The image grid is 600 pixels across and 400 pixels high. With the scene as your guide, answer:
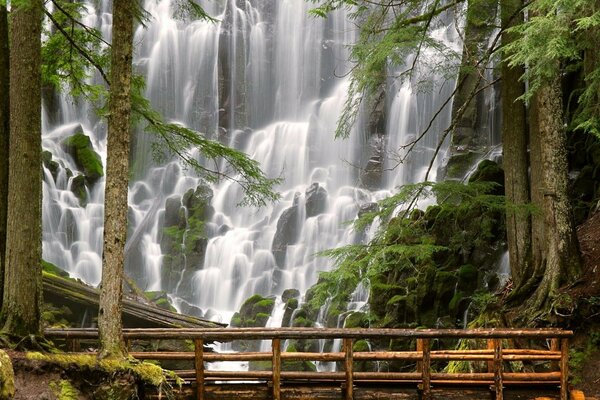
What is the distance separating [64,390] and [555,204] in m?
7.62

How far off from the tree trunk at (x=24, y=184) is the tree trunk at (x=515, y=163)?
297 inches

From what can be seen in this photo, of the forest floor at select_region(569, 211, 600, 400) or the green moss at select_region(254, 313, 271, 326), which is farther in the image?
the green moss at select_region(254, 313, 271, 326)

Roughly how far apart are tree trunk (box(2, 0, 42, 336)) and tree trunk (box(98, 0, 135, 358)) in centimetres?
113

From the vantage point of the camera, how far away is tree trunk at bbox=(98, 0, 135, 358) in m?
7.49

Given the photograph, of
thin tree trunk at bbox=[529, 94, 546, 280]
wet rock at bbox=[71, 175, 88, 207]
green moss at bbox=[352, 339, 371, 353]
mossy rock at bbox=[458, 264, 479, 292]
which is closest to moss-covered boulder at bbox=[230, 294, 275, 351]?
green moss at bbox=[352, 339, 371, 353]

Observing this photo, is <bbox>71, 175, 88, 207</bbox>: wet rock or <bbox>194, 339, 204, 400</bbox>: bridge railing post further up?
<bbox>71, 175, 88, 207</bbox>: wet rock

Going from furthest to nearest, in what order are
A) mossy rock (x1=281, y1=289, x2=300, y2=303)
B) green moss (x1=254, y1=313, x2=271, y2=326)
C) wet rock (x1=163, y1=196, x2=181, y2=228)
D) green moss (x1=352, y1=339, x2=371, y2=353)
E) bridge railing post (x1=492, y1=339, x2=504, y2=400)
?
wet rock (x1=163, y1=196, x2=181, y2=228), mossy rock (x1=281, y1=289, x2=300, y2=303), green moss (x1=254, y1=313, x2=271, y2=326), green moss (x1=352, y1=339, x2=371, y2=353), bridge railing post (x1=492, y1=339, x2=504, y2=400)

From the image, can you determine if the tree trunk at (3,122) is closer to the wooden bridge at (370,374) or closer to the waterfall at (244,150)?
the wooden bridge at (370,374)

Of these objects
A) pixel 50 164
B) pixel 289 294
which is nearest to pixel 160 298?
pixel 289 294

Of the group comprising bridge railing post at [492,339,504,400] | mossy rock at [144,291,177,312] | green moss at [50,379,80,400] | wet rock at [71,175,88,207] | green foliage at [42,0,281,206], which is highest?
wet rock at [71,175,88,207]

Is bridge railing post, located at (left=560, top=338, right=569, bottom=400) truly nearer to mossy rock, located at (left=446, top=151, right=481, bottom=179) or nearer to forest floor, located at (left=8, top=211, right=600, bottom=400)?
forest floor, located at (left=8, top=211, right=600, bottom=400)

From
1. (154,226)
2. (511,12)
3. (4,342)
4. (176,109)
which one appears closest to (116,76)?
(4,342)

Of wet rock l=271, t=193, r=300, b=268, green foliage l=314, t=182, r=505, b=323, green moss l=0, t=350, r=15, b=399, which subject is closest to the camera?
green moss l=0, t=350, r=15, b=399

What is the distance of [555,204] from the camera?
1016 centimetres
